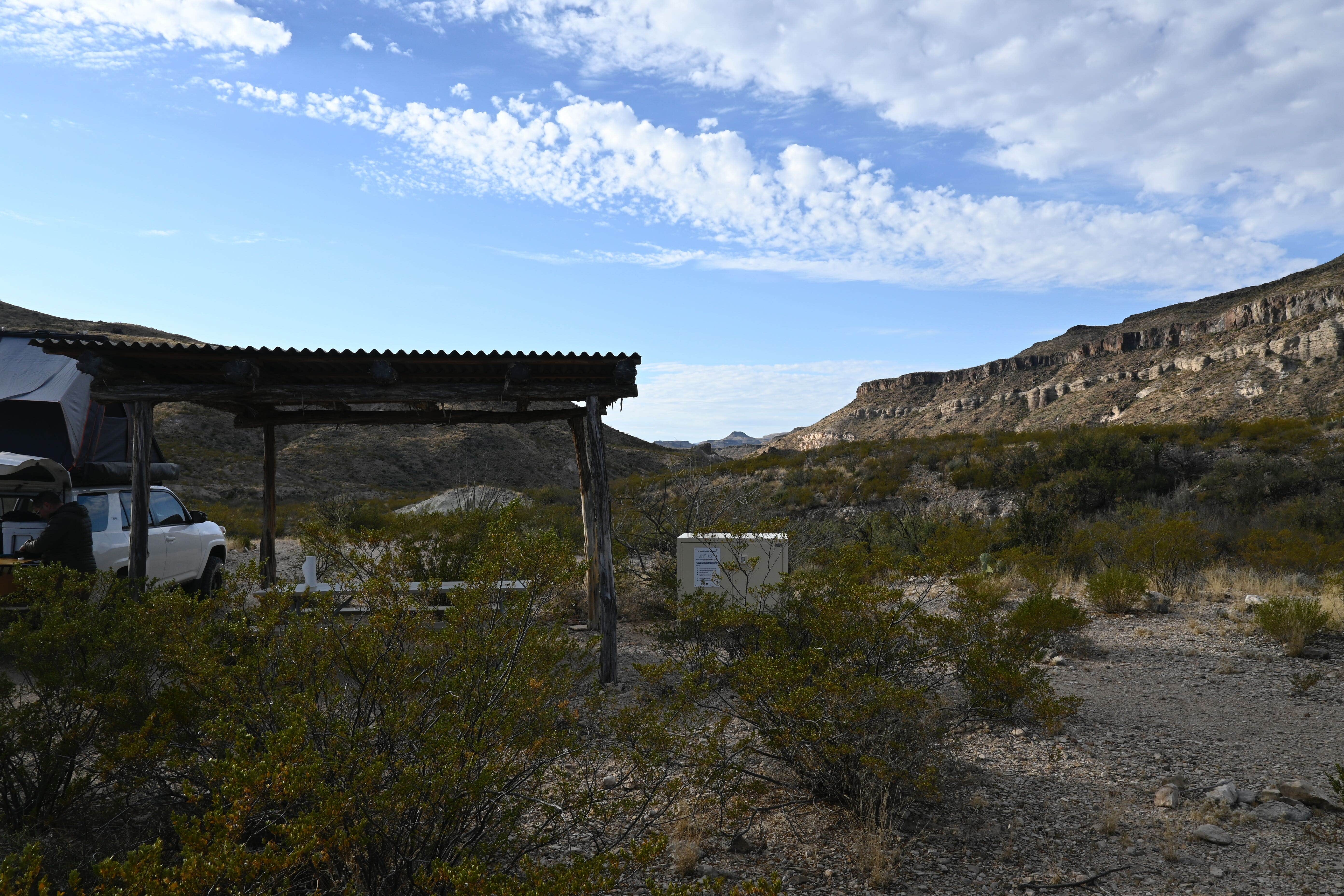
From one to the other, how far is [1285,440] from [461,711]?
76.1 ft

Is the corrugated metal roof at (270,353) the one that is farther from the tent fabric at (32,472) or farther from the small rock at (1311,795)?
the small rock at (1311,795)

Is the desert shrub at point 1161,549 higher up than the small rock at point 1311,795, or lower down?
higher up

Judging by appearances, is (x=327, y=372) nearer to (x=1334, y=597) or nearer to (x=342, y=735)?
(x=342, y=735)

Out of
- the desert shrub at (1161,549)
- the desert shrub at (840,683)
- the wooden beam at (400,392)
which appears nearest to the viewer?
the desert shrub at (840,683)

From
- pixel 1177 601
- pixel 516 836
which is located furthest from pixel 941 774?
pixel 1177 601

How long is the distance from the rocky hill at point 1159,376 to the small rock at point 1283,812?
3234cm

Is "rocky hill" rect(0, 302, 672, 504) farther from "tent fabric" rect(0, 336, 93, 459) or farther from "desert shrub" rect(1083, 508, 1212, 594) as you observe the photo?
"desert shrub" rect(1083, 508, 1212, 594)

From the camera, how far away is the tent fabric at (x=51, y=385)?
10.2 meters

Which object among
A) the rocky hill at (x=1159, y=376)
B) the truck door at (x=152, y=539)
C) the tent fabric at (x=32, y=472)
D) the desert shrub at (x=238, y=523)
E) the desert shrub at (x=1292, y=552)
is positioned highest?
the rocky hill at (x=1159, y=376)

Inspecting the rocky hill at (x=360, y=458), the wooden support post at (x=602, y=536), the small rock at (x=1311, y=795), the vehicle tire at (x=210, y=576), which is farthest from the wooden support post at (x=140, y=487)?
the rocky hill at (x=360, y=458)

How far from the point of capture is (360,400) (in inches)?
286

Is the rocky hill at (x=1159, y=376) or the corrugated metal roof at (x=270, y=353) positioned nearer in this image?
the corrugated metal roof at (x=270, y=353)

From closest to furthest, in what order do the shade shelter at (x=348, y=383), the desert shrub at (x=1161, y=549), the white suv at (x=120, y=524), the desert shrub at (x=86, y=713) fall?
1. the desert shrub at (x=86, y=713)
2. the shade shelter at (x=348, y=383)
3. the white suv at (x=120, y=524)
4. the desert shrub at (x=1161, y=549)

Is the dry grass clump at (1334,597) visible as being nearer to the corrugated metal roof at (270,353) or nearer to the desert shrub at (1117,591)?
the desert shrub at (1117,591)
